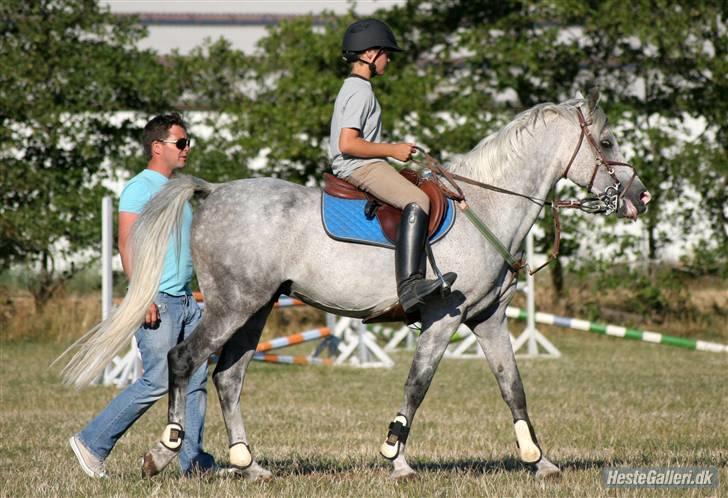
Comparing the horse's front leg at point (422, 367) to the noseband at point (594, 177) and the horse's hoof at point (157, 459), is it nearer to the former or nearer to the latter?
the noseband at point (594, 177)

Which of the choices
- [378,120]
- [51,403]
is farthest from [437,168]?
[51,403]

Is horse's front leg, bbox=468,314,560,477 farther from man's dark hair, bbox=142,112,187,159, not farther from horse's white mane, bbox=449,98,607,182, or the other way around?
man's dark hair, bbox=142,112,187,159

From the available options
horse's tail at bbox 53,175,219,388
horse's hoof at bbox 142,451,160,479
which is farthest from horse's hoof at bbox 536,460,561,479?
horse's tail at bbox 53,175,219,388

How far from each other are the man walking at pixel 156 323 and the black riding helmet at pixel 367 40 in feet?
4.32

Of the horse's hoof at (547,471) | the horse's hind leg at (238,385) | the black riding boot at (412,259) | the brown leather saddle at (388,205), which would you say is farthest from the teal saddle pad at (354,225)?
the horse's hoof at (547,471)

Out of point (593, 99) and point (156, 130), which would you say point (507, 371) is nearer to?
point (593, 99)

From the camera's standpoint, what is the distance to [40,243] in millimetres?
20078

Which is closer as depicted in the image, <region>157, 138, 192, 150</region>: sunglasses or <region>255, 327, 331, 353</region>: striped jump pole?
<region>157, 138, 192, 150</region>: sunglasses

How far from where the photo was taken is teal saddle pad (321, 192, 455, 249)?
6941 mm

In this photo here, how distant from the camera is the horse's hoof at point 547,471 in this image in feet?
23.4

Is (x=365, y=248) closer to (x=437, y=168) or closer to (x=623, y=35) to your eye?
(x=437, y=168)

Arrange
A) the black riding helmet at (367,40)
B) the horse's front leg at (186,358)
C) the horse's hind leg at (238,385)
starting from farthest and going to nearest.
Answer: the horse's hind leg at (238,385) → the horse's front leg at (186,358) → the black riding helmet at (367,40)

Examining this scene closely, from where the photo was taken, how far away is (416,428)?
1052 centimetres

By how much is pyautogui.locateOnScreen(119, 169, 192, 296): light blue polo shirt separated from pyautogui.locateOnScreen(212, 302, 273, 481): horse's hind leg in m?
0.48
